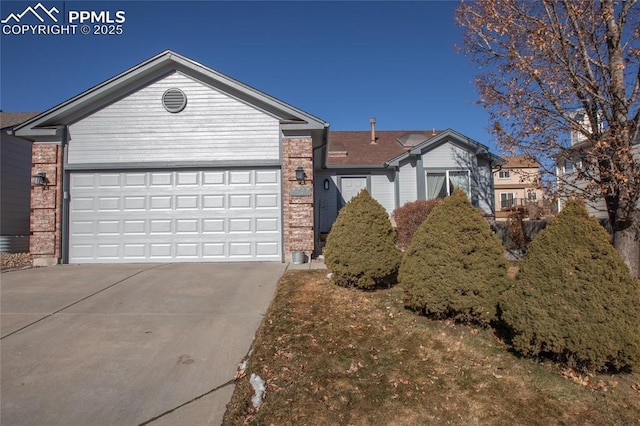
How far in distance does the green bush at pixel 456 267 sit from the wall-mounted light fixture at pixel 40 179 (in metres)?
9.28

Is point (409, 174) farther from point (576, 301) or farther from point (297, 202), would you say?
point (576, 301)

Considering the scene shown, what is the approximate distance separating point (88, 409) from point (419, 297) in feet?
11.4

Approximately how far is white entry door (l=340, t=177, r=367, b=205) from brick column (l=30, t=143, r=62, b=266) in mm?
9871

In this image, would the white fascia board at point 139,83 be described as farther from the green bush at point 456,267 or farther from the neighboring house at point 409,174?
the green bush at point 456,267

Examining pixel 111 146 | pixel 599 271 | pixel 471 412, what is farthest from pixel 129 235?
pixel 599 271

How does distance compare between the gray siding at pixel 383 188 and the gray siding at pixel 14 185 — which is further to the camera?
the gray siding at pixel 383 188

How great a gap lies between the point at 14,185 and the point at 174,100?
8.55 m

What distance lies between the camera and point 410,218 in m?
11.5

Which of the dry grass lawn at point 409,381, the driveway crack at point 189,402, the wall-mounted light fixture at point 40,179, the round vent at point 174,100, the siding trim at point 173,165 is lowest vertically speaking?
the driveway crack at point 189,402

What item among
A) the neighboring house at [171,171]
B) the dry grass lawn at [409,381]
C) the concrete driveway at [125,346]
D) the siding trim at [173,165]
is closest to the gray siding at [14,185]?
the neighboring house at [171,171]

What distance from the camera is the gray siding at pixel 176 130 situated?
9.53 meters

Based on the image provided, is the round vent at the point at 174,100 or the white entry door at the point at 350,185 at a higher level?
the round vent at the point at 174,100

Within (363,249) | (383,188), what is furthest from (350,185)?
(363,249)

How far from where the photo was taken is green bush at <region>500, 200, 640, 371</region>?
10.6 ft
